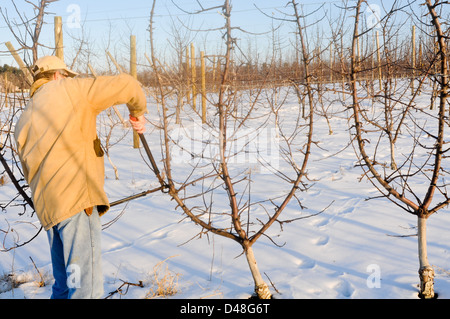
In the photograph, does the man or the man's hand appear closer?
the man

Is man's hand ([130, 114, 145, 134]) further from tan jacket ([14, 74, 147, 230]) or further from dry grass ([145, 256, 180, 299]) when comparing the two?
dry grass ([145, 256, 180, 299])

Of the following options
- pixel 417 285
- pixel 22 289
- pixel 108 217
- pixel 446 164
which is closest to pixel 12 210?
pixel 108 217

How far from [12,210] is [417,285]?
190 inches

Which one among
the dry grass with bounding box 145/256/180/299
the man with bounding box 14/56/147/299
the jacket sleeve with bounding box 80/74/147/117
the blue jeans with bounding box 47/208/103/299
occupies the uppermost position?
the jacket sleeve with bounding box 80/74/147/117

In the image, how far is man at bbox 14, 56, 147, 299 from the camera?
69.9 inches

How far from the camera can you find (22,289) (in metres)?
2.75

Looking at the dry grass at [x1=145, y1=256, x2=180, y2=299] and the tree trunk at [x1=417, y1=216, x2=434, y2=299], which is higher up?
the tree trunk at [x1=417, y1=216, x2=434, y2=299]

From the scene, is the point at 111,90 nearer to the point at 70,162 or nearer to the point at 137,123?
the point at 137,123

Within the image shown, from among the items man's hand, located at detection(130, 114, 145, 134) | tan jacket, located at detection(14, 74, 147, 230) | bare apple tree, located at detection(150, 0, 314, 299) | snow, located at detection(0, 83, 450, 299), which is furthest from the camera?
snow, located at detection(0, 83, 450, 299)

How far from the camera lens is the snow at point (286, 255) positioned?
2.51 meters

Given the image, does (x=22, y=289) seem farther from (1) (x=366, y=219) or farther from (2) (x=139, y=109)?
(1) (x=366, y=219)

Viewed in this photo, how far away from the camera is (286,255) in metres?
2.99

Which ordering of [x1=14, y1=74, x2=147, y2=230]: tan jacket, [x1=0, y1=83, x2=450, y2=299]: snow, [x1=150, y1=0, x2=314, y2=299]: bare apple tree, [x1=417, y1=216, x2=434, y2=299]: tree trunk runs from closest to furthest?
[x1=14, y1=74, x2=147, y2=230]: tan jacket → [x1=150, y1=0, x2=314, y2=299]: bare apple tree → [x1=417, y1=216, x2=434, y2=299]: tree trunk → [x1=0, y1=83, x2=450, y2=299]: snow

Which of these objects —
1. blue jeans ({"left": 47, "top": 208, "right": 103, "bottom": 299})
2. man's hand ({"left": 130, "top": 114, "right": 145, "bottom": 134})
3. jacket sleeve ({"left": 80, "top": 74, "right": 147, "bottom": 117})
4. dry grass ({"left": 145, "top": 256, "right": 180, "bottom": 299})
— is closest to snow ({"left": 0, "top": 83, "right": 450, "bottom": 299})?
dry grass ({"left": 145, "top": 256, "right": 180, "bottom": 299})
